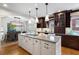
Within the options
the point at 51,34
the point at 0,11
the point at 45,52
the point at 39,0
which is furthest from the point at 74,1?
the point at 0,11

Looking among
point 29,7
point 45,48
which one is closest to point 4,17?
point 29,7

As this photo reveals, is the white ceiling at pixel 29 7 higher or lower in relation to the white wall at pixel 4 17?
higher

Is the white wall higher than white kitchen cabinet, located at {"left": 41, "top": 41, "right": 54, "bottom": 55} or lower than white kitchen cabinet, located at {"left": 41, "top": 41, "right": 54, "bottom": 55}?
higher

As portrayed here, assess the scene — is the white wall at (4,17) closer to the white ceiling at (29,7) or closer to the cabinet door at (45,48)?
the white ceiling at (29,7)

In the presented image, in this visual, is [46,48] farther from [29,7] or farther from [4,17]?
[4,17]

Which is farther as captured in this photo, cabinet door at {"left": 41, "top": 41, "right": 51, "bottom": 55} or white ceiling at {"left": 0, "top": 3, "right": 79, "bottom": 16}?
cabinet door at {"left": 41, "top": 41, "right": 51, "bottom": 55}

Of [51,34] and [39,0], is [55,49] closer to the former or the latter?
[51,34]

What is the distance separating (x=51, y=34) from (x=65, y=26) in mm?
1209

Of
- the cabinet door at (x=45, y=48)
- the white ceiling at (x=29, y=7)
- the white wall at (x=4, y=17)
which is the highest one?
the white ceiling at (x=29, y=7)

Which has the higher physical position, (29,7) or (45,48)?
(29,7)

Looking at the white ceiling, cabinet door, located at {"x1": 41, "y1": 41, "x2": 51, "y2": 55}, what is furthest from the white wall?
cabinet door, located at {"x1": 41, "y1": 41, "x2": 51, "y2": 55}

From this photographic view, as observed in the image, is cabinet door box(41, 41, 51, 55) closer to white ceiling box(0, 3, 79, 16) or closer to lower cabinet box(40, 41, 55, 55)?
lower cabinet box(40, 41, 55, 55)

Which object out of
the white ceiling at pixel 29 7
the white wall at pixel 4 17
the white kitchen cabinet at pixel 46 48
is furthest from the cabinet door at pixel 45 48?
the white wall at pixel 4 17

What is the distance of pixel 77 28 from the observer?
122 inches
